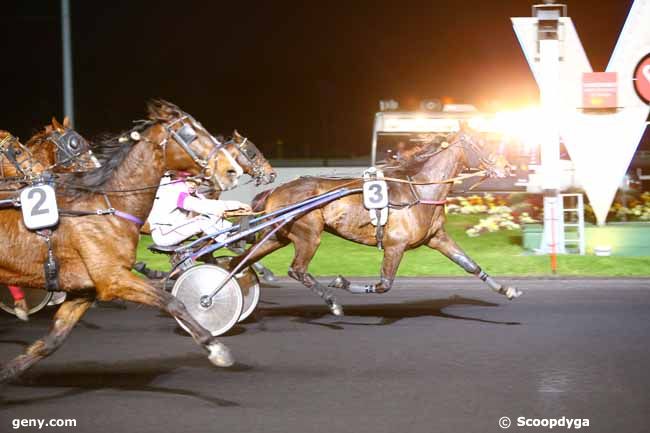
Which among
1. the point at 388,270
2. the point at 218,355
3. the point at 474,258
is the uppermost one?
the point at 388,270

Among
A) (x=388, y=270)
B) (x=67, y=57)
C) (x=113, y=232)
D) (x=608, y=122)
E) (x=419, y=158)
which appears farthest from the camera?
(x=67, y=57)

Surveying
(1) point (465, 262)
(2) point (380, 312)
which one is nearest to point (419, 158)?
(1) point (465, 262)

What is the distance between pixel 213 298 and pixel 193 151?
2373 millimetres

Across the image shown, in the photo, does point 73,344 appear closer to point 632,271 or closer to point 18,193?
point 18,193

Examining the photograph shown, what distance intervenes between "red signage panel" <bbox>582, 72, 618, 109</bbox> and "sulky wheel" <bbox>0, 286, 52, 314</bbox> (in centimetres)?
960

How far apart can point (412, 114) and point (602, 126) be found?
783 cm

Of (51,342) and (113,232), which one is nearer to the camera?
(51,342)

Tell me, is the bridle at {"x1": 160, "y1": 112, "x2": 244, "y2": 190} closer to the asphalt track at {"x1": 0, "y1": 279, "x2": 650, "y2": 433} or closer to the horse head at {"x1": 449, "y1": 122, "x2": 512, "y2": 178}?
the asphalt track at {"x1": 0, "y1": 279, "x2": 650, "y2": 433}

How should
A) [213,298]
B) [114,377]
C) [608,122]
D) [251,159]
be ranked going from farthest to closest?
1. [608,122]
2. [251,159]
3. [213,298]
4. [114,377]

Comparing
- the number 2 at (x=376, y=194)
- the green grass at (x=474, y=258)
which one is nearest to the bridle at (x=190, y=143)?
the number 2 at (x=376, y=194)

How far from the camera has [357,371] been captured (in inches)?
276

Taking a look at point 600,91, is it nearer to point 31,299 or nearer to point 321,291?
point 321,291

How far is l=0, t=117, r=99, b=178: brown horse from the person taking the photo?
11.0 m

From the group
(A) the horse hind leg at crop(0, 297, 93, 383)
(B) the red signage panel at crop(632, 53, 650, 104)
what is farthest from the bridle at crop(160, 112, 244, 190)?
(B) the red signage panel at crop(632, 53, 650, 104)
